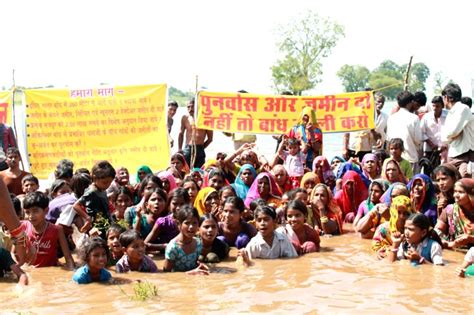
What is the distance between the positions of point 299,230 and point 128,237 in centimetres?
207

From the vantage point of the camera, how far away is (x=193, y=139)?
37.4ft

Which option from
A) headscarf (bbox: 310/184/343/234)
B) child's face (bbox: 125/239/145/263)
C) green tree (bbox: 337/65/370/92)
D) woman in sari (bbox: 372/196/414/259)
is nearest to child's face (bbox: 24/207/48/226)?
child's face (bbox: 125/239/145/263)

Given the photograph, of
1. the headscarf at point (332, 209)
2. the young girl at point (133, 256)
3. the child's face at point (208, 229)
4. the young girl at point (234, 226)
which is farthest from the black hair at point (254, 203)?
the young girl at point (133, 256)

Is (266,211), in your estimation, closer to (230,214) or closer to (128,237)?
(230,214)

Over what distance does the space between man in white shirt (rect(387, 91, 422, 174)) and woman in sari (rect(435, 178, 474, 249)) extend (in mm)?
2521

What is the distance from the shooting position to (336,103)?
37.6ft

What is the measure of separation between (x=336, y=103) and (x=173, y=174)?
300cm

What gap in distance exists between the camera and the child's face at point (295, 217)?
25.2ft

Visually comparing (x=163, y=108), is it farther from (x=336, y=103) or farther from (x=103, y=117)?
(x=336, y=103)

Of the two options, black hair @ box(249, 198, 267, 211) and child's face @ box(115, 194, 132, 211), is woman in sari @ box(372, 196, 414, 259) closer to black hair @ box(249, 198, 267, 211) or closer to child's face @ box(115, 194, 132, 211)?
black hair @ box(249, 198, 267, 211)

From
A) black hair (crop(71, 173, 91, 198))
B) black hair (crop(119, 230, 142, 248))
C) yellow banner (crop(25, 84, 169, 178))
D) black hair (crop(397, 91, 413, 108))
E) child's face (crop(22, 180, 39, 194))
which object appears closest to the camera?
black hair (crop(119, 230, 142, 248))

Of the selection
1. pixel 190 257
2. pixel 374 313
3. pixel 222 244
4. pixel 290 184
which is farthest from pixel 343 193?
pixel 374 313

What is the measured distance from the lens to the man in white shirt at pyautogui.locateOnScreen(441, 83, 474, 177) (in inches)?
376

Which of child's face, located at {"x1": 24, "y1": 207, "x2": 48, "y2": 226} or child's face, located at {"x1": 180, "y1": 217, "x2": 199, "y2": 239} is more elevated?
child's face, located at {"x1": 24, "y1": 207, "x2": 48, "y2": 226}
